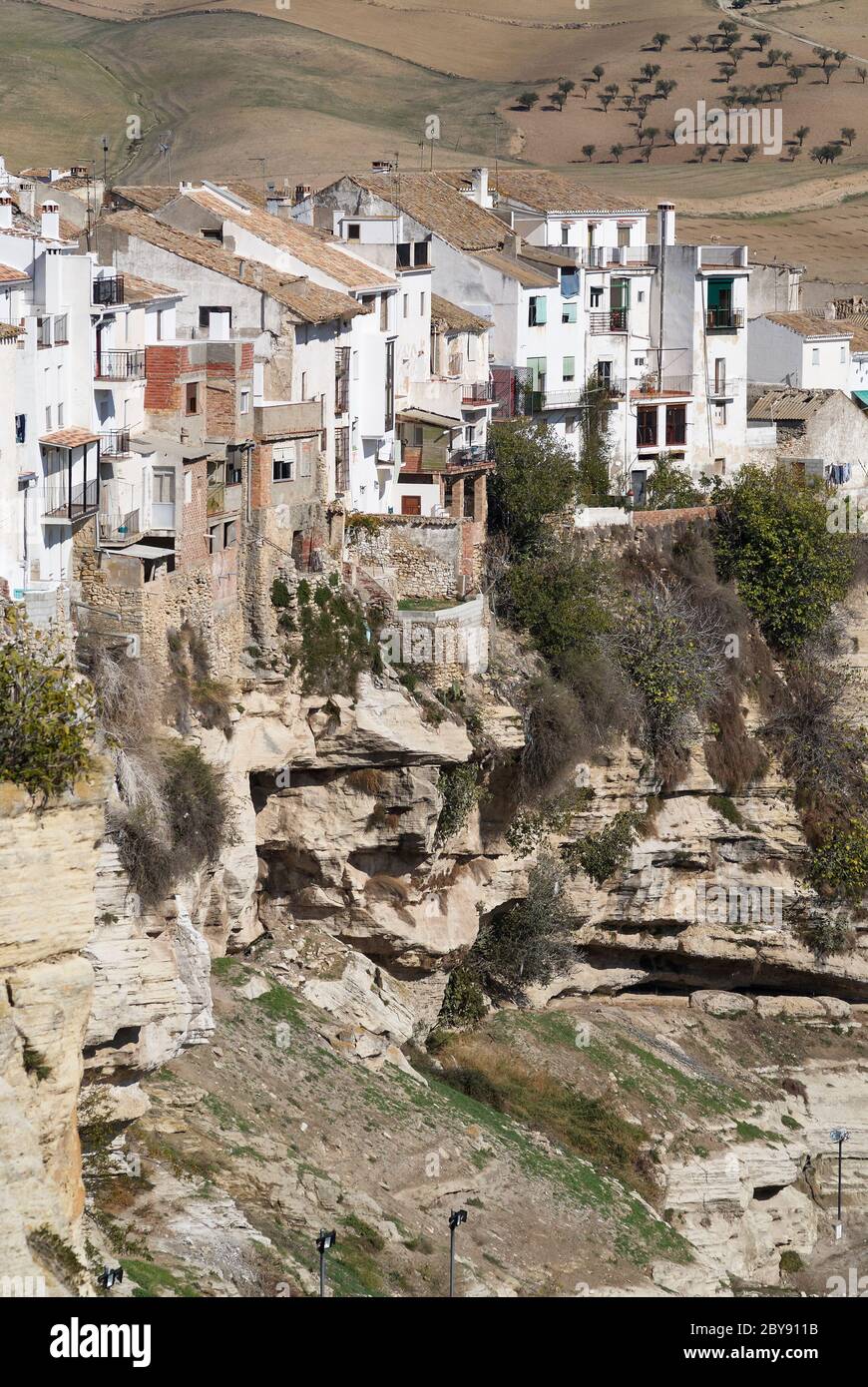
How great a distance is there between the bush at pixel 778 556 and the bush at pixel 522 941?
9.26m

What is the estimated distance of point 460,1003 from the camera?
54.1 m

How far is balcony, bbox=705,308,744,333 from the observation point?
2569 inches

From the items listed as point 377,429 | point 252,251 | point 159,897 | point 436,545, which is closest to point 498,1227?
point 159,897

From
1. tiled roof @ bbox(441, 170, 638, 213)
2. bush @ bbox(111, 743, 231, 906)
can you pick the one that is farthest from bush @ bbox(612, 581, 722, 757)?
bush @ bbox(111, 743, 231, 906)

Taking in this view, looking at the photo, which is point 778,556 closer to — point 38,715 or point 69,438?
point 69,438

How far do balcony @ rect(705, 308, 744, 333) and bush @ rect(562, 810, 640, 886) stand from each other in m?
14.5

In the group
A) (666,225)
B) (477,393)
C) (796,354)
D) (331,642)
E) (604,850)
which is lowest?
(604,850)

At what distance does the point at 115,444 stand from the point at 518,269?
1917 centimetres

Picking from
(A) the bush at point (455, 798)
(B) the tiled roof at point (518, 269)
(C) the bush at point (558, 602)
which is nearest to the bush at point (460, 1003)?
(A) the bush at point (455, 798)

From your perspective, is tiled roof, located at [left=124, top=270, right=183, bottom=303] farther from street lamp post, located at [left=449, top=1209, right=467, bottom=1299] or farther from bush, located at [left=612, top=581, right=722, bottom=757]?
street lamp post, located at [left=449, top=1209, right=467, bottom=1299]

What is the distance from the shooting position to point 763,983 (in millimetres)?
61781

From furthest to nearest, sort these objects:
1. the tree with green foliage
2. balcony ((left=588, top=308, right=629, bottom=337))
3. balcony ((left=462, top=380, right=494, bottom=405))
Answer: balcony ((left=588, top=308, right=629, bottom=337)) < balcony ((left=462, top=380, right=494, bottom=405)) < the tree with green foliage

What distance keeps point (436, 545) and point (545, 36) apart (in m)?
118

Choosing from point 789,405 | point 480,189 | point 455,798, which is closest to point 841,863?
point 455,798
